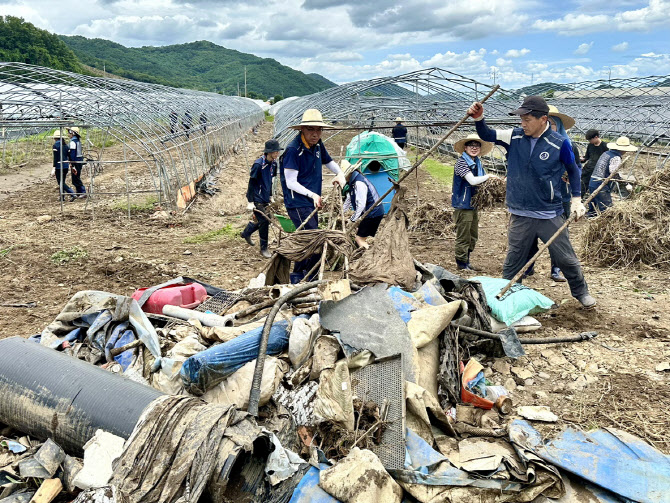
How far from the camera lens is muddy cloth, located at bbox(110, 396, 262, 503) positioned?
233 cm

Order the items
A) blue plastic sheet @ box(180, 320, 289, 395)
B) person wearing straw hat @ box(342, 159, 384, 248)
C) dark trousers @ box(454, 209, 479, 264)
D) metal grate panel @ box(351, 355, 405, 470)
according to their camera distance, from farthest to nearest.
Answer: dark trousers @ box(454, 209, 479, 264)
person wearing straw hat @ box(342, 159, 384, 248)
blue plastic sheet @ box(180, 320, 289, 395)
metal grate panel @ box(351, 355, 405, 470)

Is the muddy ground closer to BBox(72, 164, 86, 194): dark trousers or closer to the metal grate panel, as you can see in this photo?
BBox(72, 164, 86, 194): dark trousers

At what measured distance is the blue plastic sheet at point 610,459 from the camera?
9.07 feet

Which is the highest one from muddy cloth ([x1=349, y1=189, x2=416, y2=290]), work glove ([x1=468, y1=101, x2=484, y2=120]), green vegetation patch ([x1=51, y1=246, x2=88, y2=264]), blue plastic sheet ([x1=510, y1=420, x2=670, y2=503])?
work glove ([x1=468, y1=101, x2=484, y2=120])

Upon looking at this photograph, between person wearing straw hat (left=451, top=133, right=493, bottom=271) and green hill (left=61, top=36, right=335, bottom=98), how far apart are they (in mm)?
77629

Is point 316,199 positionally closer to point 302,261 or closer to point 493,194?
point 302,261

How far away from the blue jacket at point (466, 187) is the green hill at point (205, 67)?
7772 cm

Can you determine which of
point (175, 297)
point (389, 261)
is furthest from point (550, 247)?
point (175, 297)

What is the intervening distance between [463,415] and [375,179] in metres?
5.24

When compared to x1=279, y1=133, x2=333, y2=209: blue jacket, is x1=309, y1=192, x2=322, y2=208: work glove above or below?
below

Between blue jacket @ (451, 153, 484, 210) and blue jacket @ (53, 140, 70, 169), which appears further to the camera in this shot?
blue jacket @ (53, 140, 70, 169)

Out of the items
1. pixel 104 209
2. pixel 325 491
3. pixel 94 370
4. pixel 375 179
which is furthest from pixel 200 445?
pixel 104 209

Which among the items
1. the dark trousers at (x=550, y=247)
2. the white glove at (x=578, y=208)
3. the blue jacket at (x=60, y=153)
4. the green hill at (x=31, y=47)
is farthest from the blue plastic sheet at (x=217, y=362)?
the green hill at (x=31, y=47)

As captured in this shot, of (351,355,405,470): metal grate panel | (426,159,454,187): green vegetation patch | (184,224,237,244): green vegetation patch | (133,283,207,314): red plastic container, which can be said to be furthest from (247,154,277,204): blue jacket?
(426,159,454,187): green vegetation patch
